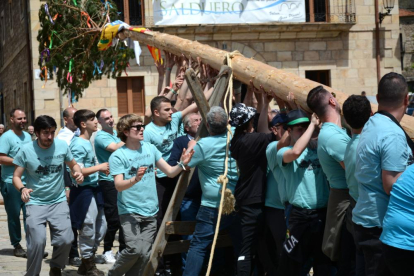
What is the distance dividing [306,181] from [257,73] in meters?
1.60

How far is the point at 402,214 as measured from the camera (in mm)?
3902

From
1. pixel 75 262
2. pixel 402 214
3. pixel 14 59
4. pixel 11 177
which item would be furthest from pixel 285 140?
pixel 14 59

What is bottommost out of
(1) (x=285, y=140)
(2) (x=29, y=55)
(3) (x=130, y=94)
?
(1) (x=285, y=140)

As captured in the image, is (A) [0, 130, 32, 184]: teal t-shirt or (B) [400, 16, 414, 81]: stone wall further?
(B) [400, 16, 414, 81]: stone wall

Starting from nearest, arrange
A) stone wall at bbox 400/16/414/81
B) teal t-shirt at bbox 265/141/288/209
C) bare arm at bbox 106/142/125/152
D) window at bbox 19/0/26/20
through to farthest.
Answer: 1. teal t-shirt at bbox 265/141/288/209
2. bare arm at bbox 106/142/125/152
3. window at bbox 19/0/26/20
4. stone wall at bbox 400/16/414/81

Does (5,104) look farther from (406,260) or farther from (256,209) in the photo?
(406,260)

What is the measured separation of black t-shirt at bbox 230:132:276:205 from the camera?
246 inches

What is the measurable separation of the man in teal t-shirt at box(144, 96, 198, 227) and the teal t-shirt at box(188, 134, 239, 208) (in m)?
1.10

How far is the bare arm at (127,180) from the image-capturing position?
20.3 feet

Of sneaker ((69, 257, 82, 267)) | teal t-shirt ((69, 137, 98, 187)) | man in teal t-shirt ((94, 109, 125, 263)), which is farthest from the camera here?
sneaker ((69, 257, 82, 267))

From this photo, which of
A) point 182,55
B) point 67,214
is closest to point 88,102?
point 182,55

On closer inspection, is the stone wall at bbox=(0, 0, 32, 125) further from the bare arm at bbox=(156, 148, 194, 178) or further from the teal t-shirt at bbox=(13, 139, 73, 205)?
the bare arm at bbox=(156, 148, 194, 178)

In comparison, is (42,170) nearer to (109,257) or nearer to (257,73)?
(109,257)

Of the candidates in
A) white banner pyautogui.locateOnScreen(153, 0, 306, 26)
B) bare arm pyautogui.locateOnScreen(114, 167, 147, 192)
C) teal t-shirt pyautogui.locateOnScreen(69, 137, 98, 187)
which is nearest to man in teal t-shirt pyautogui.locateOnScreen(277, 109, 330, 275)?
bare arm pyautogui.locateOnScreen(114, 167, 147, 192)
